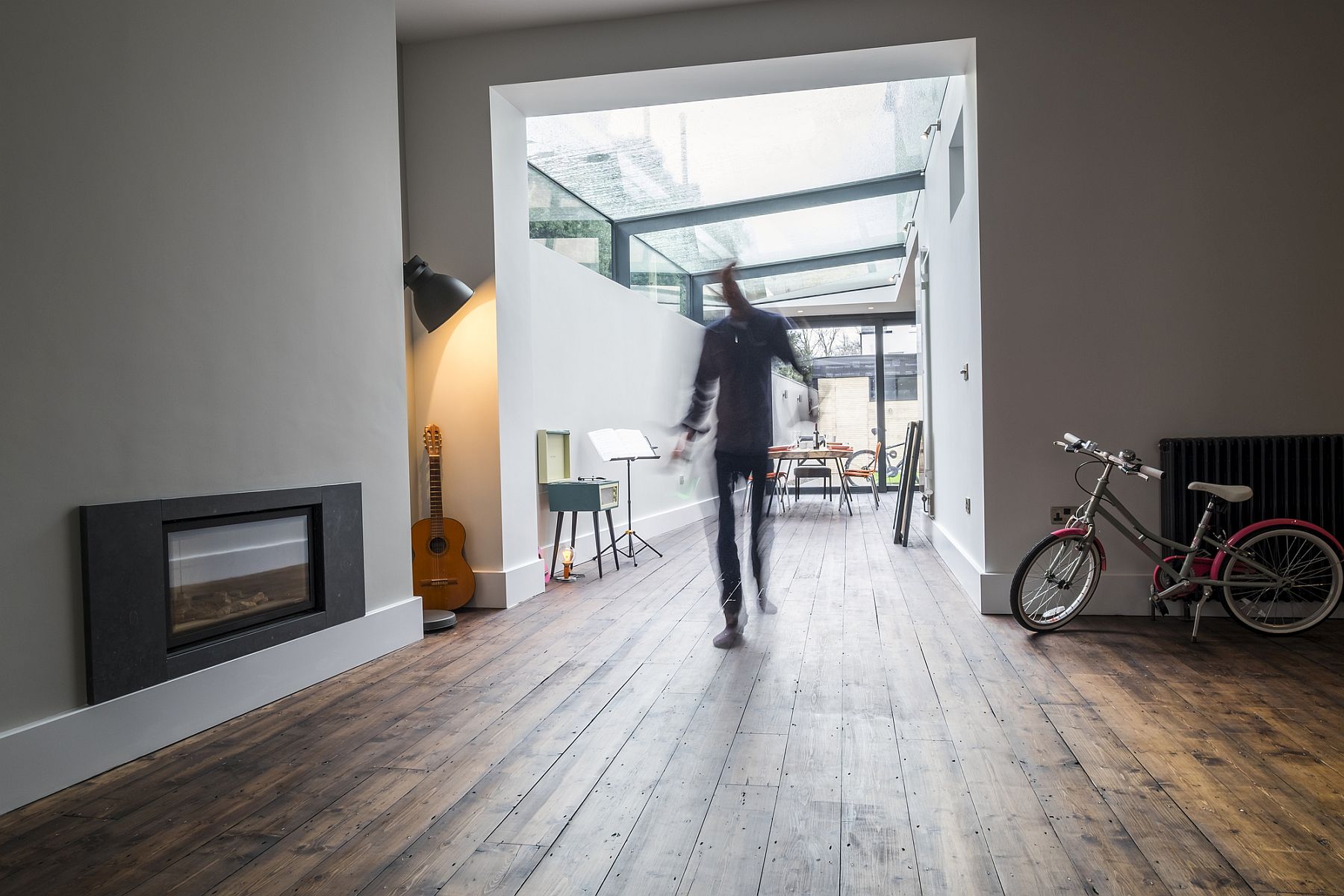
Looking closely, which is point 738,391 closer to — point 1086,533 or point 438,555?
point 1086,533

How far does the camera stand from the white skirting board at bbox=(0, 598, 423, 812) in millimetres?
2219

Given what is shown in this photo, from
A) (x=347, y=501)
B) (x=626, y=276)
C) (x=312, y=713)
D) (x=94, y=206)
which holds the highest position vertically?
(x=626, y=276)

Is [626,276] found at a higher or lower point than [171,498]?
higher

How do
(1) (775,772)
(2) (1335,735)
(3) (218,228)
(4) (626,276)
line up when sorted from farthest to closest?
(4) (626,276)
(3) (218,228)
(2) (1335,735)
(1) (775,772)

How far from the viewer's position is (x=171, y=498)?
2.69m

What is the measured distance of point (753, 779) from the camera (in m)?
2.27

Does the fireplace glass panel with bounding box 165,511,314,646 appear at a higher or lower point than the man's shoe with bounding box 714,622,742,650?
higher

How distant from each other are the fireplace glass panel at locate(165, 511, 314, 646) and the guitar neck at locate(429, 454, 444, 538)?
1.27 m

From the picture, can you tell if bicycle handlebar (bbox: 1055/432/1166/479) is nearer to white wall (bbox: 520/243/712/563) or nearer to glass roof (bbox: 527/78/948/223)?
white wall (bbox: 520/243/712/563)

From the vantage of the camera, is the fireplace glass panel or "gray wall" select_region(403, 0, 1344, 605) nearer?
the fireplace glass panel

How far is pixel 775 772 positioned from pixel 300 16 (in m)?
3.24

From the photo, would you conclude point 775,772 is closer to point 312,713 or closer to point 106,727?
point 312,713

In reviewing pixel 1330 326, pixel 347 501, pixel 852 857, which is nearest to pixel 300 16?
pixel 347 501

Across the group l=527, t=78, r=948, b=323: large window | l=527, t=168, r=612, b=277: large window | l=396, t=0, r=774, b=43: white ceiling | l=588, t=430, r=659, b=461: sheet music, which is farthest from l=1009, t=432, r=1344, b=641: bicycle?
l=527, t=168, r=612, b=277: large window
